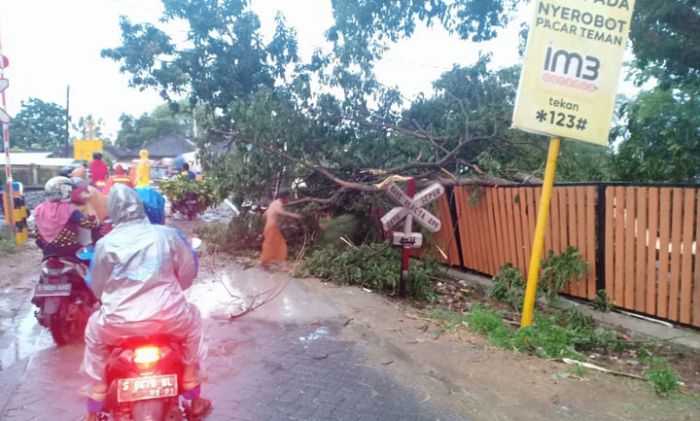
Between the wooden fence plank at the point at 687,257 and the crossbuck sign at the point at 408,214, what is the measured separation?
2.67 m

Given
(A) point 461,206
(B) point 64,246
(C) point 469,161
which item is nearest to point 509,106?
(C) point 469,161

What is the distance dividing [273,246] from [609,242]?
4.90 m

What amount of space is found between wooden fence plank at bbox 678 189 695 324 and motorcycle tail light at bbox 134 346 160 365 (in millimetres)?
5281

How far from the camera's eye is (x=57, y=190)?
458 centimetres

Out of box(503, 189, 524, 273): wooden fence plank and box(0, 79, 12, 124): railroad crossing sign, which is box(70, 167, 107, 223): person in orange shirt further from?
box(503, 189, 524, 273): wooden fence plank

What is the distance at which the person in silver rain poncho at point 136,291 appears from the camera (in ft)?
8.91

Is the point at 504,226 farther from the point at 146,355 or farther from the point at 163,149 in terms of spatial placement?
the point at 163,149

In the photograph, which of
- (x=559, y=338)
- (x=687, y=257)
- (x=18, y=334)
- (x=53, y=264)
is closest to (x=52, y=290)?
(x=53, y=264)

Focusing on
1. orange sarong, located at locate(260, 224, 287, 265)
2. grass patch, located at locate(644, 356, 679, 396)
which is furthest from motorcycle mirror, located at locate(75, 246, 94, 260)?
grass patch, located at locate(644, 356, 679, 396)

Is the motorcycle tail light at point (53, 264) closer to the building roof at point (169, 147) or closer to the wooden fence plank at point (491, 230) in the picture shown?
the wooden fence plank at point (491, 230)

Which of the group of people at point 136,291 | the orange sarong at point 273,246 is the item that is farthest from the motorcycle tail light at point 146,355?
the orange sarong at point 273,246

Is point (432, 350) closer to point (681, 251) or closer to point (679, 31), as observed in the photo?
point (681, 251)

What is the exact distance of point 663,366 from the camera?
4.61m

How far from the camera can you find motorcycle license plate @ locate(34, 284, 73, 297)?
443cm
